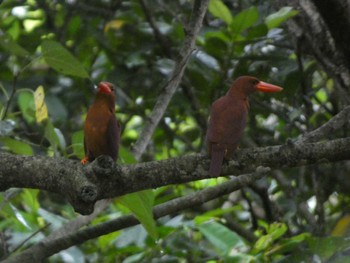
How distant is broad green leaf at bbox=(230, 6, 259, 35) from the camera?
14.7 ft

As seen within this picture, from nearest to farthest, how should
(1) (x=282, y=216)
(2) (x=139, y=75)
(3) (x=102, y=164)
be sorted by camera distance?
1. (3) (x=102, y=164)
2. (1) (x=282, y=216)
3. (2) (x=139, y=75)

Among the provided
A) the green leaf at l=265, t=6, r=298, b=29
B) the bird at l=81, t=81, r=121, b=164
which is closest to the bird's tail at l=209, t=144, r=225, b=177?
the bird at l=81, t=81, r=121, b=164

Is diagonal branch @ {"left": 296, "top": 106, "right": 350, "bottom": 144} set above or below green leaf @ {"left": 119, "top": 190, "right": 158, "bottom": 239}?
above

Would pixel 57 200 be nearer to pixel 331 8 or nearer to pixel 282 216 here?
pixel 282 216

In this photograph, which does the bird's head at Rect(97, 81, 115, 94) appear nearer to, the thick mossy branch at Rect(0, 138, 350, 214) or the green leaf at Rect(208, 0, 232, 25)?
the thick mossy branch at Rect(0, 138, 350, 214)

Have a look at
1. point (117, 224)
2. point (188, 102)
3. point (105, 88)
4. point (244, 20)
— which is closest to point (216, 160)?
point (117, 224)

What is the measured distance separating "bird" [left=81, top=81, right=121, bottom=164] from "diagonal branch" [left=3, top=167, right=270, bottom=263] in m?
0.32

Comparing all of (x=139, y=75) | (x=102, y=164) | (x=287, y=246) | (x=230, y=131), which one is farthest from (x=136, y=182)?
(x=139, y=75)

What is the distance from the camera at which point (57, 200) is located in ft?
19.9

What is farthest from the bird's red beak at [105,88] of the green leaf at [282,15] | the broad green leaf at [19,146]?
the green leaf at [282,15]

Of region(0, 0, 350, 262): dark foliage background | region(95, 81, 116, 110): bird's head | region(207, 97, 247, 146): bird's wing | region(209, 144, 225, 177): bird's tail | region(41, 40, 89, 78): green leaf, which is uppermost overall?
region(209, 144, 225, 177): bird's tail

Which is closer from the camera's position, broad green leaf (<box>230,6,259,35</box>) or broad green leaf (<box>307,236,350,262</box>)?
broad green leaf (<box>307,236,350,262</box>)

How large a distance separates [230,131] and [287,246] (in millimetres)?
704

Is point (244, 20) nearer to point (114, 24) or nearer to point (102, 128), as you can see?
point (102, 128)
